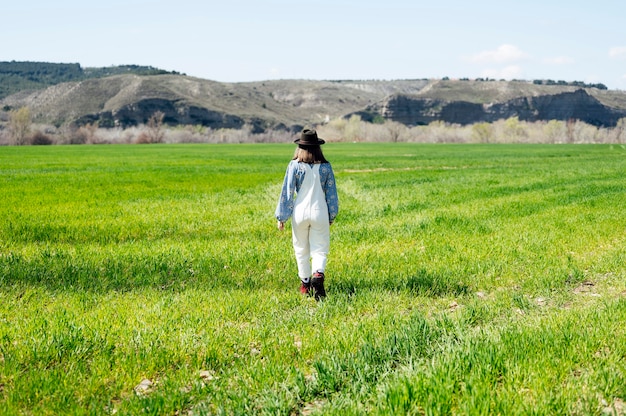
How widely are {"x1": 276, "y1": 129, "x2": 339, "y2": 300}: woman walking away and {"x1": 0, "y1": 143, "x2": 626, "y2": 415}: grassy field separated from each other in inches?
26.3

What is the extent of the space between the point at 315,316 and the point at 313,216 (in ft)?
4.72

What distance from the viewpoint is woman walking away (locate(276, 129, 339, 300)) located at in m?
8.32

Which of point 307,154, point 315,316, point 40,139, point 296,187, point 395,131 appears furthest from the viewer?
point 395,131

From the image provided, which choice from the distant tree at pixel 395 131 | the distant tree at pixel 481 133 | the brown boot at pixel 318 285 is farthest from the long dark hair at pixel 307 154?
the distant tree at pixel 395 131

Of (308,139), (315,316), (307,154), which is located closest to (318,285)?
(315,316)

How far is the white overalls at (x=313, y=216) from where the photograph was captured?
830cm

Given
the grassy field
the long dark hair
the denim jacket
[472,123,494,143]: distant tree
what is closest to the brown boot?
the grassy field

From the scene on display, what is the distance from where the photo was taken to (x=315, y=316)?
24.8 ft

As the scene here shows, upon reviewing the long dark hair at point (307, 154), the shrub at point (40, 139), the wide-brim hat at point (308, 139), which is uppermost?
the wide-brim hat at point (308, 139)

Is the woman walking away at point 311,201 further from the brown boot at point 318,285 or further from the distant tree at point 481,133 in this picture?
the distant tree at point 481,133

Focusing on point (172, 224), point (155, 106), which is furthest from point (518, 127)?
point (172, 224)

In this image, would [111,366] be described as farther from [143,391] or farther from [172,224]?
[172,224]

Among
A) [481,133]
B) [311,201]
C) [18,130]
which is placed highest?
[18,130]

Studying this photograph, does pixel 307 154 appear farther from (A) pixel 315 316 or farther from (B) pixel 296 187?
(A) pixel 315 316
